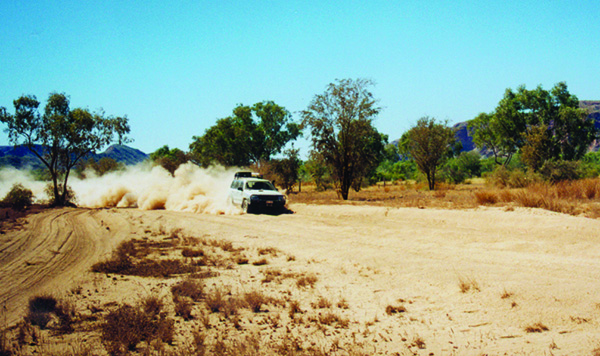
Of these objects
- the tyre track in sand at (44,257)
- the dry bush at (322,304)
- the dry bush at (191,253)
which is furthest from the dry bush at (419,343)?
the dry bush at (191,253)

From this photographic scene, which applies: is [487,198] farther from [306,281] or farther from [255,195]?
[306,281]

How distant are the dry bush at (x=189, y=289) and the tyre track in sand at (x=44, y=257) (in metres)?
2.24

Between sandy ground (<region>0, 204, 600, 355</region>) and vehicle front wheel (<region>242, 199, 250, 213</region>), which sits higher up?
vehicle front wheel (<region>242, 199, 250, 213</region>)

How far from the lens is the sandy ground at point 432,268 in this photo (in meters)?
5.79

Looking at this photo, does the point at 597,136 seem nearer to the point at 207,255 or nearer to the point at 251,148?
the point at 251,148

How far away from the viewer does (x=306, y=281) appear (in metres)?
8.61

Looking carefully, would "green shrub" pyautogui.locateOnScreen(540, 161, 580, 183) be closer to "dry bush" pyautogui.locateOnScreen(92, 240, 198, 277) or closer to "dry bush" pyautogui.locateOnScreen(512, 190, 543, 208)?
"dry bush" pyautogui.locateOnScreen(512, 190, 543, 208)

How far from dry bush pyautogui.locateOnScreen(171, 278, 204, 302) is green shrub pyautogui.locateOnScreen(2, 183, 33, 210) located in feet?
85.8

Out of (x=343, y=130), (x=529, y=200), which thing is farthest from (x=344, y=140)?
(x=529, y=200)

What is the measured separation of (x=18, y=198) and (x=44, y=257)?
2271 cm

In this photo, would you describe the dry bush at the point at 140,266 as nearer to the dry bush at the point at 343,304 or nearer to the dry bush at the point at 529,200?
the dry bush at the point at 343,304

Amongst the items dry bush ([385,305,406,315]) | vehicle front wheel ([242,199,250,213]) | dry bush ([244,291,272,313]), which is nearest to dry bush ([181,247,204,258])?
dry bush ([244,291,272,313])

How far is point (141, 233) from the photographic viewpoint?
52.9 feet

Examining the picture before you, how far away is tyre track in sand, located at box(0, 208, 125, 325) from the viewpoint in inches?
306
